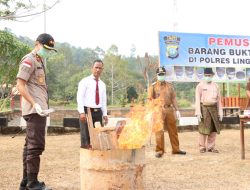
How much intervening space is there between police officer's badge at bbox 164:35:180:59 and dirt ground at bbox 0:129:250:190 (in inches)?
198

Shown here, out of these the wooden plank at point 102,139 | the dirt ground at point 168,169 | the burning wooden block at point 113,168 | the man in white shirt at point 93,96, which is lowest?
the dirt ground at point 168,169

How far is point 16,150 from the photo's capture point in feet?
31.7

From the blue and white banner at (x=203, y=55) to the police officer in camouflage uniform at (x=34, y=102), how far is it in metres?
9.30

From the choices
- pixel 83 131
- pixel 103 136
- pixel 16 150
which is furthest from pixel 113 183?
pixel 16 150

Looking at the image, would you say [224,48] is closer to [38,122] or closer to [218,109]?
[218,109]

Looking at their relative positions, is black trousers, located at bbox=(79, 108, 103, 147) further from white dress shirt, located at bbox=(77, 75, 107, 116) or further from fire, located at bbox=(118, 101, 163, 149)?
fire, located at bbox=(118, 101, 163, 149)

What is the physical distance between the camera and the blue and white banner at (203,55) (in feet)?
47.3

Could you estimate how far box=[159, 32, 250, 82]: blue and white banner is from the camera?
47.3 ft

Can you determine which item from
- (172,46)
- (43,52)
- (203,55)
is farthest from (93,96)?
(203,55)

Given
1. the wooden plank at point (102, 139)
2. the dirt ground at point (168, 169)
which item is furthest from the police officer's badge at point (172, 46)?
the wooden plank at point (102, 139)

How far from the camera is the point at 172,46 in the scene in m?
14.4

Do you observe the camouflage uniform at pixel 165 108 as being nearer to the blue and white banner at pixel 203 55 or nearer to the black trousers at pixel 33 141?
the black trousers at pixel 33 141

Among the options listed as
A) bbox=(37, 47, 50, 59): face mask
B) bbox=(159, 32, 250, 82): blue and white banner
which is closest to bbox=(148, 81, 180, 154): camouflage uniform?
bbox=(37, 47, 50, 59): face mask

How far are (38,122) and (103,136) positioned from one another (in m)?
0.90
